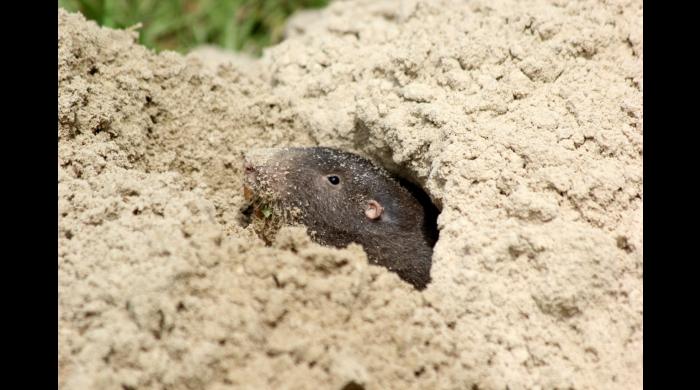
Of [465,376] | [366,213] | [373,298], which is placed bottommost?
[465,376]

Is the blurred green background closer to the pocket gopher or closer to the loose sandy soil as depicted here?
the loose sandy soil

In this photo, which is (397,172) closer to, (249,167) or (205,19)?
(249,167)

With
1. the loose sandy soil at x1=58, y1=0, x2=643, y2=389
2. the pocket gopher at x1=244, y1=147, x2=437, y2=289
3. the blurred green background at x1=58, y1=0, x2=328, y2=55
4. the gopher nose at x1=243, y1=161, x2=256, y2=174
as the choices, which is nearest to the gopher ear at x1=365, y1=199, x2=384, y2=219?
the pocket gopher at x1=244, y1=147, x2=437, y2=289

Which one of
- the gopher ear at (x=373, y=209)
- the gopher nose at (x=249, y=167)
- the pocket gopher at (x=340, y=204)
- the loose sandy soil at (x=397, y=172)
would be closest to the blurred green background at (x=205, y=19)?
the loose sandy soil at (x=397, y=172)

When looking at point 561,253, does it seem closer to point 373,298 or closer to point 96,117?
point 373,298

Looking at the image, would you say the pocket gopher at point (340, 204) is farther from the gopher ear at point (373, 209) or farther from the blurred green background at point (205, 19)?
the blurred green background at point (205, 19)

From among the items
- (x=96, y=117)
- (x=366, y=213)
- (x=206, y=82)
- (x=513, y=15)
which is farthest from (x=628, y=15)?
(x=96, y=117)

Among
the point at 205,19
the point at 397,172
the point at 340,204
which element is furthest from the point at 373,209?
the point at 205,19

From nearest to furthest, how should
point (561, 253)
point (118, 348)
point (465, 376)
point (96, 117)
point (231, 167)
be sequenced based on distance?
point (118, 348)
point (465, 376)
point (561, 253)
point (96, 117)
point (231, 167)
